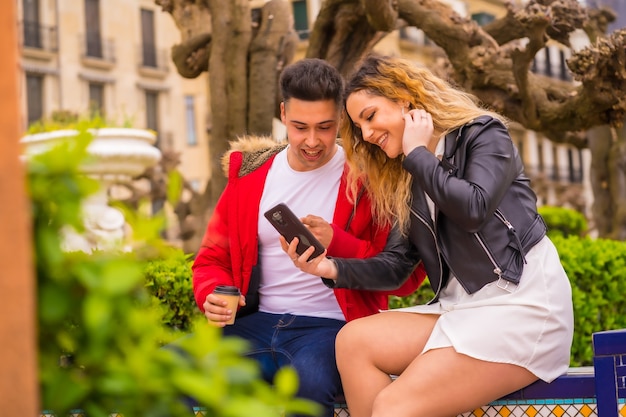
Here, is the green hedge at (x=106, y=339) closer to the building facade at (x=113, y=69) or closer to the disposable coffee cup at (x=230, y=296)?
the disposable coffee cup at (x=230, y=296)

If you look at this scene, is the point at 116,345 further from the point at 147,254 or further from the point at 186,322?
the point at 186,322

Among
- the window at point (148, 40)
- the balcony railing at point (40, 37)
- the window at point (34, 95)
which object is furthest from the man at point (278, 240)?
the window at point (148, 40)

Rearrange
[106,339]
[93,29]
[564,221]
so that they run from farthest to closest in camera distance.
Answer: [93,29]
[564,221]
[106,339]

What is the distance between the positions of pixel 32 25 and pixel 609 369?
118 ft

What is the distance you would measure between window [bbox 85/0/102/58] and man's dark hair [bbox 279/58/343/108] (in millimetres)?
35653

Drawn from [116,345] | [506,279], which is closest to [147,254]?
[116,345]

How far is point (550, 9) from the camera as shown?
561 cm

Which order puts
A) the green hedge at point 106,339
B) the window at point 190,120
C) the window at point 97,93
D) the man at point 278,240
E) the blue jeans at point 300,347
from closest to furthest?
the green hedge at point 106,339, the blue jeans at point 300,347, the man at point 278,240, the window at point 97,93, the window at point 190,120

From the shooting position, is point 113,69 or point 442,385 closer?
point 442,385

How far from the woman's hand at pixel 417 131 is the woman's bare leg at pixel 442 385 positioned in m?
0.63

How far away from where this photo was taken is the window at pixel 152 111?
132ft

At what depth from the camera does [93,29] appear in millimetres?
38625

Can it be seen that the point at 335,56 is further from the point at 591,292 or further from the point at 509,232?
the point at 509,232

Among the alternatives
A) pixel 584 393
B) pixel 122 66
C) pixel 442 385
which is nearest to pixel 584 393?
pixel 584 393
